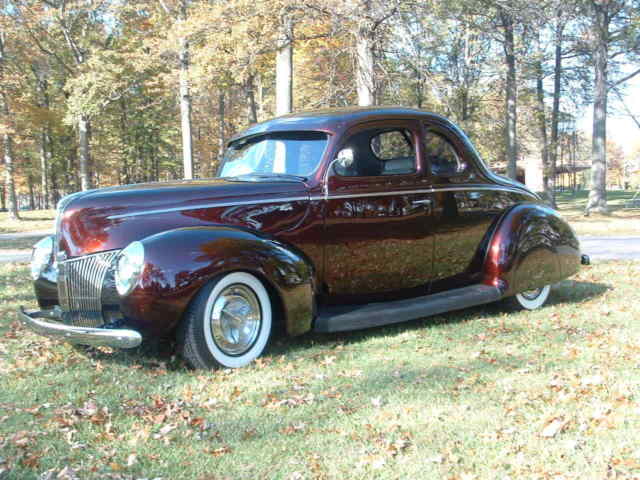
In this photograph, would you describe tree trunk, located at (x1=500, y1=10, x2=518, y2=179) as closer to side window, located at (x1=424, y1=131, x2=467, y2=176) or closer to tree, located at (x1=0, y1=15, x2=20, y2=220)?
side window, located at (x1=424, y1=131, x2=467, y2=176)

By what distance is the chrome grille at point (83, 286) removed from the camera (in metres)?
4.17

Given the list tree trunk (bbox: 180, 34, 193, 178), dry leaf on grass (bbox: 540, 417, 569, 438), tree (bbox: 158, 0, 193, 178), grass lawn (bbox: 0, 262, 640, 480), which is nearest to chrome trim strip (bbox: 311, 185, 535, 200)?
grass lawn (bbox: 0, 262, 640, 480)

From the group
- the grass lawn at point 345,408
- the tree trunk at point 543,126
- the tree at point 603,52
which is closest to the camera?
the grass lawn at point 345,408

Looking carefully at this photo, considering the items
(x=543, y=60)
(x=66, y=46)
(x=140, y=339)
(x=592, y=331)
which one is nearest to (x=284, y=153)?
(x=140, y=339)

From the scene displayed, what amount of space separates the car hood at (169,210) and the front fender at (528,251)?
2183mm

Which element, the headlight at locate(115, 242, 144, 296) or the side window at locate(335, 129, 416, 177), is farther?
the side window at locate(335, 129, 416, 177)

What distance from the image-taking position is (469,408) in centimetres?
358

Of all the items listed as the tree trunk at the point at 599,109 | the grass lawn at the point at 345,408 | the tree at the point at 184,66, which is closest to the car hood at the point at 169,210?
the grass lawn at the point at 345,408

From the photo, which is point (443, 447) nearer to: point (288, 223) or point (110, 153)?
point (288, 223)

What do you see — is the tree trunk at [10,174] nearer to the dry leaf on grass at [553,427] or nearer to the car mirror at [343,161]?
the car mirror at [343,161]

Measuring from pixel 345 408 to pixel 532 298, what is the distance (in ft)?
11.7

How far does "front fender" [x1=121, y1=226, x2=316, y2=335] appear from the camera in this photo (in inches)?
157

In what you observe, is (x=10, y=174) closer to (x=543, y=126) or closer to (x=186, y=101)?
(x=186, y=101)

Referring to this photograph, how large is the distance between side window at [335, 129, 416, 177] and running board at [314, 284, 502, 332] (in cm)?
117
